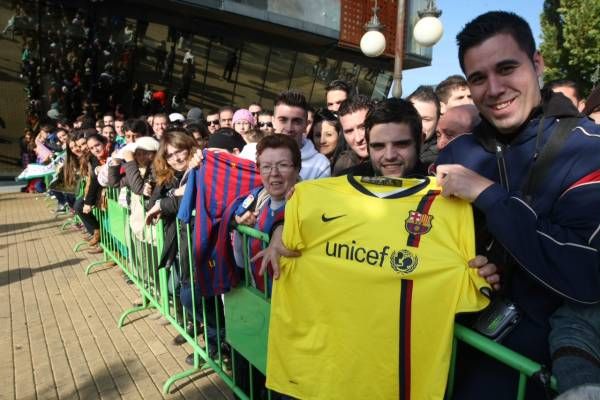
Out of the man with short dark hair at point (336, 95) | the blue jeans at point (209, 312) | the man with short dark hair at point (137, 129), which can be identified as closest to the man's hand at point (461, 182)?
the blue jeans at point (209, 312)

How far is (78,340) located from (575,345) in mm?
4509

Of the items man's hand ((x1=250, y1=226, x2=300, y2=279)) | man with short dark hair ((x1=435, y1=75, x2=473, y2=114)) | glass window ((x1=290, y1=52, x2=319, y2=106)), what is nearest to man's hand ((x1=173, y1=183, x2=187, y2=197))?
man's hand ((x1=250, y1=226, x2=300, y2=279))

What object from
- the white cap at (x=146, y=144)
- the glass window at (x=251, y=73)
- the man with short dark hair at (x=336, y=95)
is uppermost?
the glass window at (x=251, y=73)

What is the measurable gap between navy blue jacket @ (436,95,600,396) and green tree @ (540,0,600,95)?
20.3 metres

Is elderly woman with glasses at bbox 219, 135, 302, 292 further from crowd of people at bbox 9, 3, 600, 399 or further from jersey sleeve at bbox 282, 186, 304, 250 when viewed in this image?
jersey sleeve at bbox 282, 186, 304, 250

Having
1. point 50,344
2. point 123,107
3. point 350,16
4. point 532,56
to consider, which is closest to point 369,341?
point 532,56

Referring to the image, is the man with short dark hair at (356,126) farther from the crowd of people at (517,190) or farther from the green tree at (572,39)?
the green tree at (572,39)

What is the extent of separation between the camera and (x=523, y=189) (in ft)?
4.58

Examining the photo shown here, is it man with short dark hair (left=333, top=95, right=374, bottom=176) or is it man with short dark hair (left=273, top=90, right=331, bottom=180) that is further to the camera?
man with short dark hair (left=273, top=90, right=331, bottom=180)

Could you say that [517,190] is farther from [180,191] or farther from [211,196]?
[180,191]

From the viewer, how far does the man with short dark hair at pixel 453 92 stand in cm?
384

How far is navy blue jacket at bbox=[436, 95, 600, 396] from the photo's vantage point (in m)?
1.20

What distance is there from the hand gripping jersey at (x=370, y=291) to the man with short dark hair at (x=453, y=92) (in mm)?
2458

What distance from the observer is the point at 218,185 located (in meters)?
3.13
